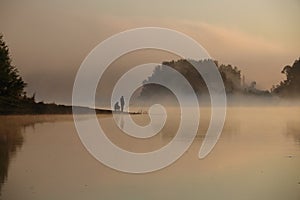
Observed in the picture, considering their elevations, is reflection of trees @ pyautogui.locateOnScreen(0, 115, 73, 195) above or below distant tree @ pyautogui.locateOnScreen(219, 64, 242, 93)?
below

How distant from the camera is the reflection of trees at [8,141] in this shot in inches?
77.1

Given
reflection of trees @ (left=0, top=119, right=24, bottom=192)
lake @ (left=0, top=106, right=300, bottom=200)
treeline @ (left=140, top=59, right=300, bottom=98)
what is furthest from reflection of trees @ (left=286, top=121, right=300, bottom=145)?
reflection of trees @ (left=0, top=119, right=24, bottom=192)

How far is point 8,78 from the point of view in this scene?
198 cm

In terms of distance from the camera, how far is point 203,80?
1.99 m

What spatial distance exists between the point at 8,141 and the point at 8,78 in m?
0.25

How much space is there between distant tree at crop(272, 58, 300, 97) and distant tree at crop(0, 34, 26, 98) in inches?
40.7

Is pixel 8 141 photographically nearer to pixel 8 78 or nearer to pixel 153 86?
pixel 8 78

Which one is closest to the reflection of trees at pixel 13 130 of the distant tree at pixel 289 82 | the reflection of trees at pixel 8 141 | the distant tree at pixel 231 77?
the reflection of trees at pixel 8 141

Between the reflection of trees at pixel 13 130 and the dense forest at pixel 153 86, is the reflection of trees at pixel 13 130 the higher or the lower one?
the lower one

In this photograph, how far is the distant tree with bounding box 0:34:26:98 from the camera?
6.47ft

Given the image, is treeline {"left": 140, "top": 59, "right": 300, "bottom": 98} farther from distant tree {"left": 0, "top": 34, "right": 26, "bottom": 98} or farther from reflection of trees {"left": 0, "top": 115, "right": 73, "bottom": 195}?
distant tree {"left": 0, "top": 34, "right": 26, "bottom": 98}

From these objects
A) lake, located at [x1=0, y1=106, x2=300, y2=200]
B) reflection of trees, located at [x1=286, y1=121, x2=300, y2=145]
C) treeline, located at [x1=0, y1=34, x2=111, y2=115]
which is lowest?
lake, located at [x1=0, y1=106, x2=300, y2=200]

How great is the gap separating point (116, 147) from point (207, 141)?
0.37 meters

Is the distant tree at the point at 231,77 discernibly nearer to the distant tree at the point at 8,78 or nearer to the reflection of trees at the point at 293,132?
the reflection of trees at the point at 293,132
